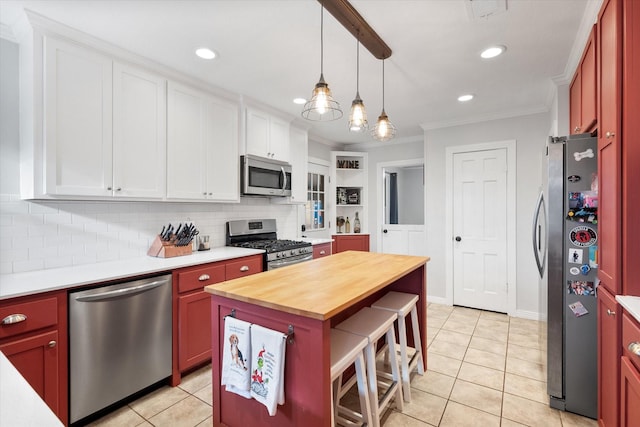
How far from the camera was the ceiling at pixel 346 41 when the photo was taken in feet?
6.18

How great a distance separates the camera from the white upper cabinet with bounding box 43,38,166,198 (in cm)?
204

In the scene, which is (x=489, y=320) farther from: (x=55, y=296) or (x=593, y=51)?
(x=55, y=296)

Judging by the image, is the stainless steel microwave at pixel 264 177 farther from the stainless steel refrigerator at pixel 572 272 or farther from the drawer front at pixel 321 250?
the stainless steel refrigerator at pixel 572 272

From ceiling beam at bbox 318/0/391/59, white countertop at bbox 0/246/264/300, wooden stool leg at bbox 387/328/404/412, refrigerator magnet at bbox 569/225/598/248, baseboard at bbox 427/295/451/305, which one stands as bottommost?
baseboard at bbox 427/295/451/305

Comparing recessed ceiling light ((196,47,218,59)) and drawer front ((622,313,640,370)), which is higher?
recessed ceiling light ((196,47,218,59))

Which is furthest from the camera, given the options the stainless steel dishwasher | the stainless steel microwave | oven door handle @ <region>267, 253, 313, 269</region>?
the stainless steel microwave

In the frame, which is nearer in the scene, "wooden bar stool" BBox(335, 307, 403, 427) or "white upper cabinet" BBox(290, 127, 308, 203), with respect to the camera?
"wooden bar stool" BBox(335, 307, 403, 427)

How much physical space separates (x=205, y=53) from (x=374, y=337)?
2330 mm

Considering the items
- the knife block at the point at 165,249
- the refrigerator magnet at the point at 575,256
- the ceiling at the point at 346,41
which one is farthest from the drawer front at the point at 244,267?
the refrigerator magnet at the point at 575,256

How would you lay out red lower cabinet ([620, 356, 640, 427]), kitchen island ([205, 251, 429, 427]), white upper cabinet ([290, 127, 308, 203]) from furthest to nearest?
white upper cabinet ([290, 127, 308, 203]) < kitchen island ([205, 251, 429, 427]) < red lower cabinet ([620, 356, 640, 427])

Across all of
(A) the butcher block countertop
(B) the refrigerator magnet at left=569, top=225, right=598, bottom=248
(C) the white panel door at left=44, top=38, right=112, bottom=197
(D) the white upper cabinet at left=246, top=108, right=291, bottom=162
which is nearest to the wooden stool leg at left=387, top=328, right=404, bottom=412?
(A) the butcher block countertop

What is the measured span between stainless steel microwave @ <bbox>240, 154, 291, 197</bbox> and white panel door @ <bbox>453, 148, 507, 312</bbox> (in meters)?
2.24

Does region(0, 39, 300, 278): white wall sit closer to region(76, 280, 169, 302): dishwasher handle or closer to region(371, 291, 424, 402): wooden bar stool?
region(76, 280, 169, 302): dishwasher handle

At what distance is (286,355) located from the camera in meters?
1.41
